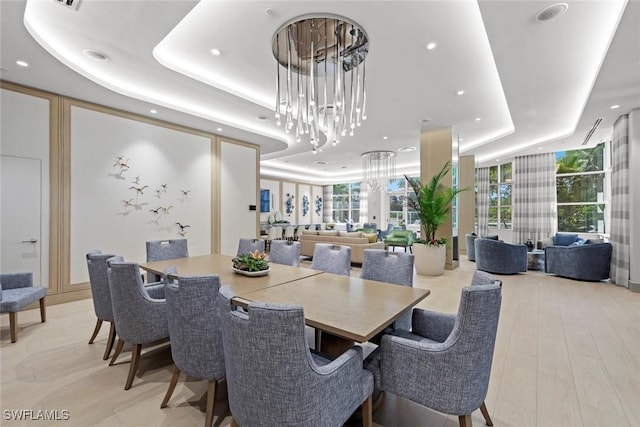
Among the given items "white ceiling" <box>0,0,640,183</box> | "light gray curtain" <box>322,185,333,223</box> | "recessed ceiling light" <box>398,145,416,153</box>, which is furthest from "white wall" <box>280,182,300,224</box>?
"white ceiling" <box>0,0,640,183</box>

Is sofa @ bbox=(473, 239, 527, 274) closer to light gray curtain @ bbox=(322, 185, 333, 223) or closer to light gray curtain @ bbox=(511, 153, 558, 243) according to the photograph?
light gray curtain @ bbox=(511, 153, 558, 243)

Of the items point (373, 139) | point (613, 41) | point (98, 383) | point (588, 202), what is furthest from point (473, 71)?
point (588, 202)

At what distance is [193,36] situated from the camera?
9.99 ft

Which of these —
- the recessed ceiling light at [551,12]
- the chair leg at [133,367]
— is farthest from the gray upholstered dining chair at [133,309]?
the recessed ceiling light at [551,12]

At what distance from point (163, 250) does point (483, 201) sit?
31.6 feet

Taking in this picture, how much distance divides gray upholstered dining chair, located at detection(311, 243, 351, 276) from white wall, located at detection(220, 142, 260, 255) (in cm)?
362

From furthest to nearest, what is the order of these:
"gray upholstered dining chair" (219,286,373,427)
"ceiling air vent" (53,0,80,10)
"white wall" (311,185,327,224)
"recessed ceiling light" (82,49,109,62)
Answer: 1. "white wall" (311,185,327,224)
2. "recessed ceiling light" (82,49,109,62)
3. "ceiling air vent" (53,0,80,10)
4. "gray upholstered dining chair" (219,286,373,427)

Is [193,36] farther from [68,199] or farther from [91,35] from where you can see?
[68,199]

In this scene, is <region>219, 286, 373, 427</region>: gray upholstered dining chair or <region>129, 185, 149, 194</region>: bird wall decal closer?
<region>219, 286, 373, 427</region>: gray upholstered dining chair

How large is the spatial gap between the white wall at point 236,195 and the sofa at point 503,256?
5.16m

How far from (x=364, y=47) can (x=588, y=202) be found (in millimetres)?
8400

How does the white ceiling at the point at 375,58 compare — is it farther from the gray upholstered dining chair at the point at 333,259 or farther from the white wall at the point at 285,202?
the white wall at the point at 285,202

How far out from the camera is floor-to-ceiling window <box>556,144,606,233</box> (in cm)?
745

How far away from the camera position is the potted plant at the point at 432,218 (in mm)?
5598
